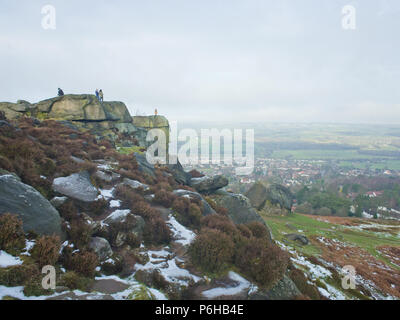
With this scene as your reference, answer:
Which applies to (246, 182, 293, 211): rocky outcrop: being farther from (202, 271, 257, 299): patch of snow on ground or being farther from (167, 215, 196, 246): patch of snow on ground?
(202, 271, 257, 299): patch of snow on ground

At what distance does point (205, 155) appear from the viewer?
471ft

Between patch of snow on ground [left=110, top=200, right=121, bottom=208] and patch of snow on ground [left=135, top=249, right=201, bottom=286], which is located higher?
patch of snow on ground [left=110, top=200, right=121, bottom=208]

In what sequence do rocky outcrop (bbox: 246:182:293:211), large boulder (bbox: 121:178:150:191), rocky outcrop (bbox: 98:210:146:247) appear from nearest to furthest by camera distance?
rocky outcrop (bbox: 98:210:146:247) < large boulder (bbox: 121:178:150:191) < rocky outcrop (bbox: 246:182:293:211)

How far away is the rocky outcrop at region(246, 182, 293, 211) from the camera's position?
3938cm

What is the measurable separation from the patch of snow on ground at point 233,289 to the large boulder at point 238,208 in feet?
26.8

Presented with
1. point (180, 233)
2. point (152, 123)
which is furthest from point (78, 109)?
point (180, 233)

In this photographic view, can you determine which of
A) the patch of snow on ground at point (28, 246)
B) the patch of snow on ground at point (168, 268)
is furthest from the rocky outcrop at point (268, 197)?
the patch of snow on ground at point (28, 246)

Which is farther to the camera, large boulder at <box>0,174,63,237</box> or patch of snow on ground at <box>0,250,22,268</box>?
large boulder at <box>0,174,63,237</box>

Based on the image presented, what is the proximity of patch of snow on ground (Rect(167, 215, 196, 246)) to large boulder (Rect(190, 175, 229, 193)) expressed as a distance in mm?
8695

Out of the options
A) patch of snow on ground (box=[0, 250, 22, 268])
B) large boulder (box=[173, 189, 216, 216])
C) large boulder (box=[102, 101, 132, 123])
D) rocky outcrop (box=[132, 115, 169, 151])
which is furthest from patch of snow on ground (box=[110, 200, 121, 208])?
rocky outcrop (box=[132, 115, 169, 151])

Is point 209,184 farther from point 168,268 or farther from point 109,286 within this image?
point 109,286

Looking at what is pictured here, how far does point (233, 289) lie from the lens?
6.48 meters

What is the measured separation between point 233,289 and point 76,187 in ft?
25.2
